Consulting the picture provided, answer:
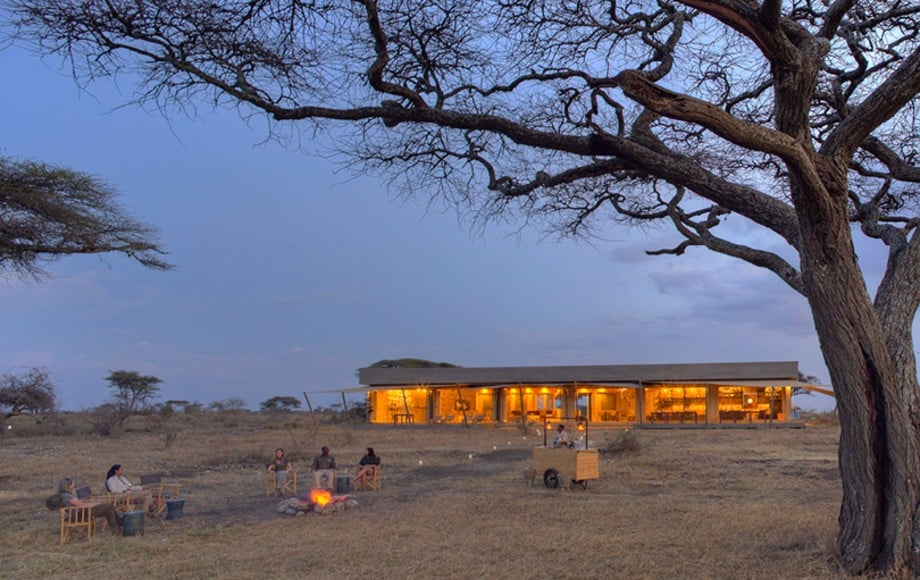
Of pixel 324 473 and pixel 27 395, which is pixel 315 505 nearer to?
pixel 324 473

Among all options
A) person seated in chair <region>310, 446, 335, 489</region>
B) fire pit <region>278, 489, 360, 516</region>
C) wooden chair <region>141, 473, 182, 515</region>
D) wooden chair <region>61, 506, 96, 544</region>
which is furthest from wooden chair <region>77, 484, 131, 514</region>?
person seated in chair <region>310, 446, 335, 489</region>

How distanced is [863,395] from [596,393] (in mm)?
30052

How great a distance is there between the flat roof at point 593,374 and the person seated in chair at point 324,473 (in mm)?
19747

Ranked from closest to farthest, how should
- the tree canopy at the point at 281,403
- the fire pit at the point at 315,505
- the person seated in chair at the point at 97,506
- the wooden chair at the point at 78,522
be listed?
the wooden chair at the point at 78,522
the person seated in chair at the point at 97,506
the fire pit at the point at 315,505
the tree canopy at the point at 281,403

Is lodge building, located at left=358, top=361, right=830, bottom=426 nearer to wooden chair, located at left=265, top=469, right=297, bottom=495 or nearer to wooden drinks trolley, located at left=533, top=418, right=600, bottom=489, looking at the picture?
wooden drinks trolley, located at left=533, top=418, right=600, bottom=489

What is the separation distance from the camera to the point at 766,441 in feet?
69.6

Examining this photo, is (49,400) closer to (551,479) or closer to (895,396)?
(551,479)

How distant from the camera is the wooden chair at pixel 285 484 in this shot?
12031mm

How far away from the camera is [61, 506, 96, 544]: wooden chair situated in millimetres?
8336

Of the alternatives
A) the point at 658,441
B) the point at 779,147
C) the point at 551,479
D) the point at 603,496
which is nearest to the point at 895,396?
the point at 779,147

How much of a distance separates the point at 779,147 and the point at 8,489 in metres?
13.5

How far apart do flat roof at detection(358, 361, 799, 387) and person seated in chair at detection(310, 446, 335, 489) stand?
19747mm

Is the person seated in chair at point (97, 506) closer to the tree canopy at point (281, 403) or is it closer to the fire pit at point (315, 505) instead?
the fire pit at point (315, 505)

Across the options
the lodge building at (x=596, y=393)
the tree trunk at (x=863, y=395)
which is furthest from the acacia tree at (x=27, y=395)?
the tree trunk at (x=863, y=395)
